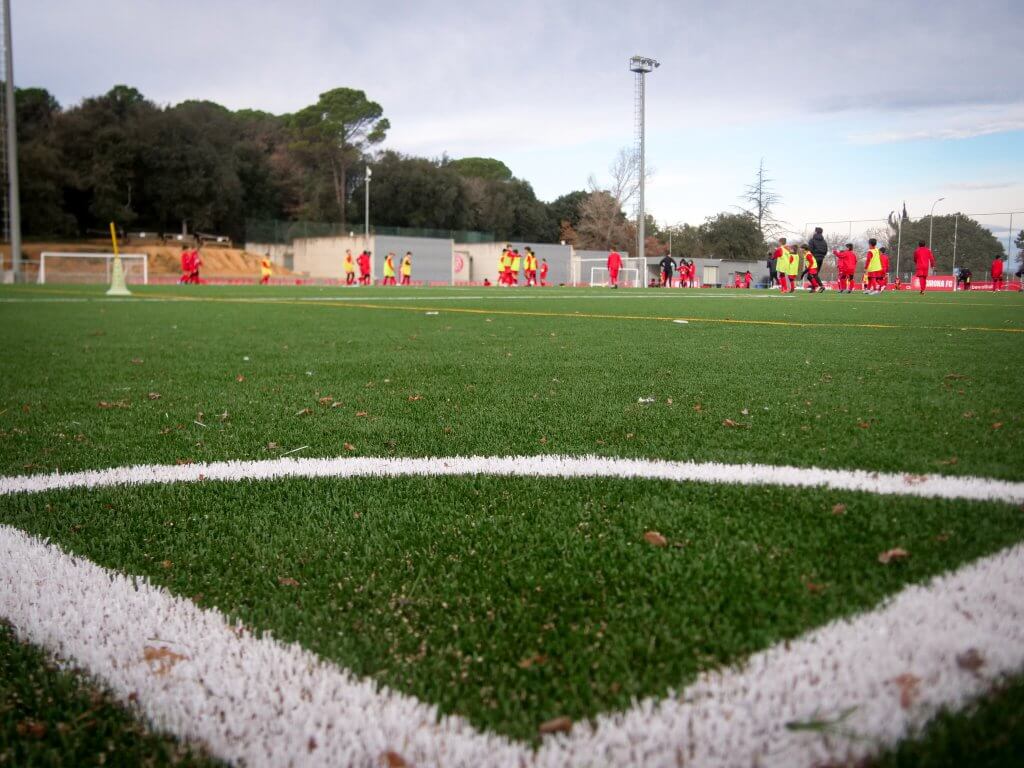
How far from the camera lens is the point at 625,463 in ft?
8.21

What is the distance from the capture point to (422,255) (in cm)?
5769

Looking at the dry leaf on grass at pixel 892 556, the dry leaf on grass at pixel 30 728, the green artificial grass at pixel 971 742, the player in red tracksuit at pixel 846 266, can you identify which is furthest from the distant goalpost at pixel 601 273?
the dry leaf on grass at pixel 30 728

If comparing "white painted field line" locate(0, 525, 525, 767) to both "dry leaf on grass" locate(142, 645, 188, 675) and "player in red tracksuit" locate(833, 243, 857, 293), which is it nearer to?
"dry leaf on grass" locate(142, 645, 188, 675)

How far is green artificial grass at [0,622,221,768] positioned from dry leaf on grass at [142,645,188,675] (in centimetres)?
9

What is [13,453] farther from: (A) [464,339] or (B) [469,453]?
(A) [464,339]

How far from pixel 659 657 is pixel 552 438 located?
1.71 metres

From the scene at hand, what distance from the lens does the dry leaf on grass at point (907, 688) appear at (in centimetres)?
111

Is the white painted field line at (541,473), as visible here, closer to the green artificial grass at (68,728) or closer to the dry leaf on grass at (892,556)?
the dry leaf on grass at (892,556)

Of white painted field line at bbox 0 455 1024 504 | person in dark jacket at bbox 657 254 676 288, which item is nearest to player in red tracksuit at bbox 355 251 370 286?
person in dark jacket at bbox 657 254 676 288

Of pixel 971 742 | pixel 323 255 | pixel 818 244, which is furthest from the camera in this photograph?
pixel 323 255

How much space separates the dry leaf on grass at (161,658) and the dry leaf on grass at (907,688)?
3.80 ft

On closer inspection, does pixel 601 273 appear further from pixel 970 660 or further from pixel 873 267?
pixel 970 660

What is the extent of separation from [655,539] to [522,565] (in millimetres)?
324

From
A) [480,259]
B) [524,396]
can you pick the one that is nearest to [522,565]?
[524,396]
